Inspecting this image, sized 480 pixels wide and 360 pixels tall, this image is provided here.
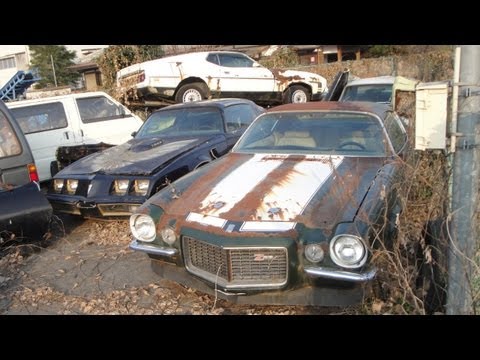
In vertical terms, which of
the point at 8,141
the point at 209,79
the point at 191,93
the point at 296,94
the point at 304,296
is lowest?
the point at 304,296

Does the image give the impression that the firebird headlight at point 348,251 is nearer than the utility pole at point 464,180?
No

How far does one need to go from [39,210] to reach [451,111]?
13.6 ft

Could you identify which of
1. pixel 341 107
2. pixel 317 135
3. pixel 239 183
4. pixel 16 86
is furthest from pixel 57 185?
pixel 16 86

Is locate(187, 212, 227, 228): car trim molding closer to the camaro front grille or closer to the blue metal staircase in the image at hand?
the camaro front grille

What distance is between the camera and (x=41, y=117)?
27.2 feet

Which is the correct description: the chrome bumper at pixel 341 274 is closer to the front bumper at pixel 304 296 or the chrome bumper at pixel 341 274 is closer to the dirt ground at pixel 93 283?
the front bumper at pixel 304 296

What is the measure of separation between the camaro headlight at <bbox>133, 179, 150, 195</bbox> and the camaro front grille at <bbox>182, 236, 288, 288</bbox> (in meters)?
2.10

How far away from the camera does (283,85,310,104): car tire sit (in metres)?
12.4

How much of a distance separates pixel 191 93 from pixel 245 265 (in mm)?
8600

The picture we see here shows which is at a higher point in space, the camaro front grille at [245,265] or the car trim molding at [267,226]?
the car trim molding at [267,226]

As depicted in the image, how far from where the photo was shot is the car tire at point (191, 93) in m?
11.2

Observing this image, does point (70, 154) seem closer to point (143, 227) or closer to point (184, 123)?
point (184, 123)

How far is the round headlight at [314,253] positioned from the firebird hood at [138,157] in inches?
111

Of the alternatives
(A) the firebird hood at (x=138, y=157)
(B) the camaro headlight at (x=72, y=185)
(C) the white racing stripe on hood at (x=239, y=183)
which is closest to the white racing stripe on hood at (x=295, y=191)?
(C) the white racing stripe on hood at (x=239, y=183)
